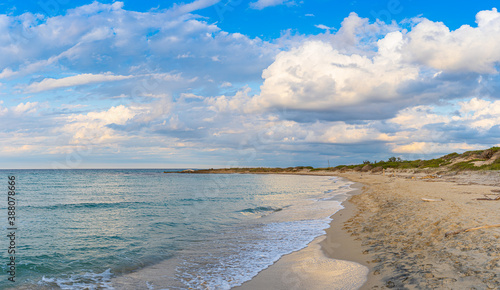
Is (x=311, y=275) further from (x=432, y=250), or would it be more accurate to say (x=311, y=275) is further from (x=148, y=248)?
(x=148, y=248)

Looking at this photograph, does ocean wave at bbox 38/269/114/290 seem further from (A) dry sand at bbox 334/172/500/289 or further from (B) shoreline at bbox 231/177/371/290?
(A) dry sand at bbox 334/172/500/289

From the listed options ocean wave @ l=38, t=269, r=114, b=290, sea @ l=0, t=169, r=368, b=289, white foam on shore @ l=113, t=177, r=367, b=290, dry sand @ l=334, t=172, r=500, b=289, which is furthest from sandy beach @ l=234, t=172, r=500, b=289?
ocean wave @ l=38, t=269, r=114, b=290

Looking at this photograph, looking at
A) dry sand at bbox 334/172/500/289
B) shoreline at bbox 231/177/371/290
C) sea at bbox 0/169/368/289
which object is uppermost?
dry sand at bbox 334/172/500/289

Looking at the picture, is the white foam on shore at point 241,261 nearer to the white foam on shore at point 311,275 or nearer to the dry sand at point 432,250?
the white foam on shore at point 311,275

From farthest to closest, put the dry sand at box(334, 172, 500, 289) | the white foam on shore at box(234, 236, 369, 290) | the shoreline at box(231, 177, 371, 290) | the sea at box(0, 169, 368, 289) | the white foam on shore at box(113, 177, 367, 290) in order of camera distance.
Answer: the sea at box(0, 169, 368, 289) < the white foam on shore at box(113, 177, 367, 290) < the shoreline at box(231, 177, 371, 290) < the white foam on shore at box(234, 236, 369, 290) < the dry sand at box(334, 172, 500, 289)

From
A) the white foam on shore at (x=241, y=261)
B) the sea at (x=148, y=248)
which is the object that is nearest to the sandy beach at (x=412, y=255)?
the white foam on shore at (x=241, y=261)

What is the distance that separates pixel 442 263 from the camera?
7.58 meters

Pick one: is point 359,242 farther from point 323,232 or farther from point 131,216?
point 131,216

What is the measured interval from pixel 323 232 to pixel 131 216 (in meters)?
14.0

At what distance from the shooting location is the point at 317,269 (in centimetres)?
909

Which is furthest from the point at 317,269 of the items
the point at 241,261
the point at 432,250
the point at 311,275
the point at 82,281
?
the point at 82,281

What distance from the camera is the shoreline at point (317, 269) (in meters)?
7.87

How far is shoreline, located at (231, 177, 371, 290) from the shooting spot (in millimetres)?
7871

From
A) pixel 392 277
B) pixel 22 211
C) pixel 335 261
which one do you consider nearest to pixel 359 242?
pixel 335 261
